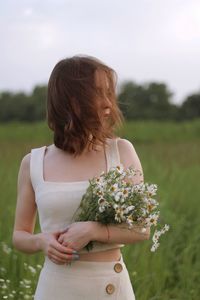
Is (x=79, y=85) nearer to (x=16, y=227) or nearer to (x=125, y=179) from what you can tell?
(x=125, y=179)

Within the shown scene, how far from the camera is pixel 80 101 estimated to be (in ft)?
6.25

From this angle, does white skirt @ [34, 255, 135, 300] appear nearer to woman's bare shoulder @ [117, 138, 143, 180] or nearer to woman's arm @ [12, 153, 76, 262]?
woman's arm @ [12, 153, 76, 262]

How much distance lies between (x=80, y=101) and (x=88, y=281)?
0.53 m

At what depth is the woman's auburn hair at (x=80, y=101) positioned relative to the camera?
1.90 meters

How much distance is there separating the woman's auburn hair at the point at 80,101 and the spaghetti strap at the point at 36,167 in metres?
0.09

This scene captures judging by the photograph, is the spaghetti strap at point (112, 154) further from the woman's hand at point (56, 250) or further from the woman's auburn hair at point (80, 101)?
the woman's hand at point (56, 250)

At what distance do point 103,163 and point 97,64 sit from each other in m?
0.30

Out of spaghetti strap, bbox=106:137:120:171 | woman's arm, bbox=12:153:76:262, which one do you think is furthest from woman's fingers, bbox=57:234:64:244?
spaghetti strap, bbox=106:137:120:171

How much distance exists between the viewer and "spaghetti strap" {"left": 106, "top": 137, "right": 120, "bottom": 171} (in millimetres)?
1915

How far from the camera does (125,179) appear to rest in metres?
1.86

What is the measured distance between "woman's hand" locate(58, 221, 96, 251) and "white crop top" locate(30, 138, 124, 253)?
7 centimetres

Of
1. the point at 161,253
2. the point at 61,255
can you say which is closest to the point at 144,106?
the point at 161,253

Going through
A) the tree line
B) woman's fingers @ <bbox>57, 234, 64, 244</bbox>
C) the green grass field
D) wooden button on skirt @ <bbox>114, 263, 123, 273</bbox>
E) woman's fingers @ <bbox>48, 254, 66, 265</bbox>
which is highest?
woman's fingers @ <bbox>57, 234, 64, 244</bbox>

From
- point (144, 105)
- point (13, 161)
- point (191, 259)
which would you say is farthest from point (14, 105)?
point (191, 259)
